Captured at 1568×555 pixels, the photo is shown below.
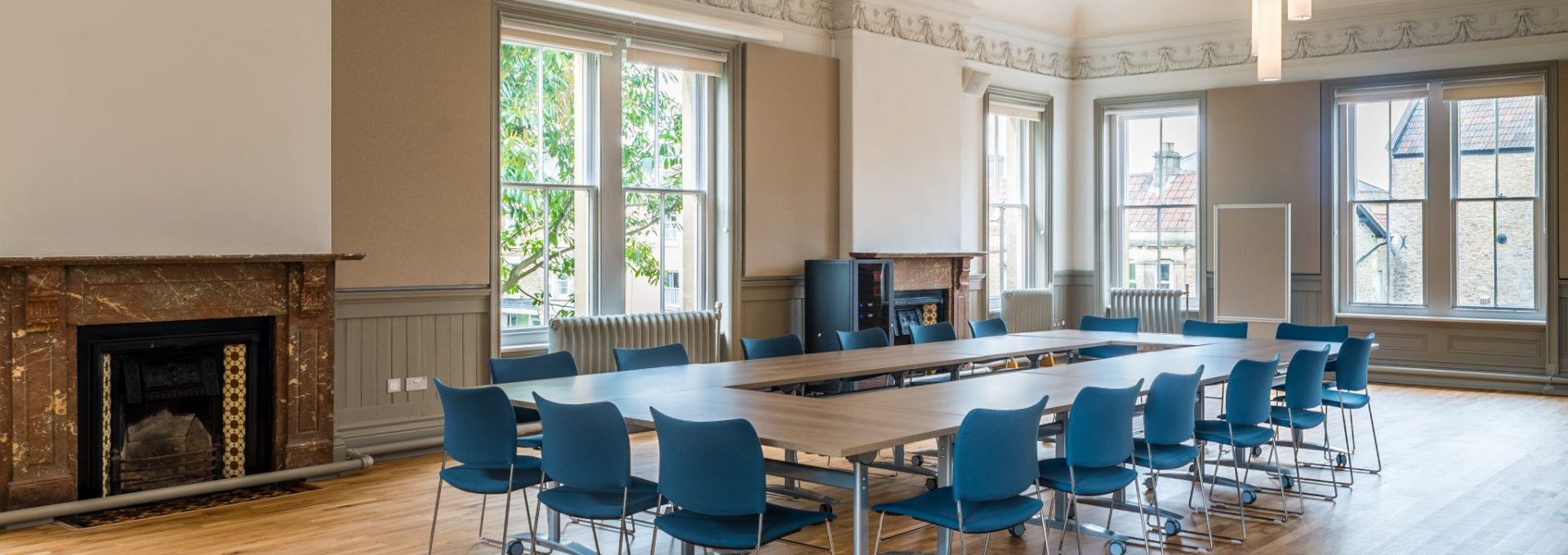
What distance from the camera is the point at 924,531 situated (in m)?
5.38

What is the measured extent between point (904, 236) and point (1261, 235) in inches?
150

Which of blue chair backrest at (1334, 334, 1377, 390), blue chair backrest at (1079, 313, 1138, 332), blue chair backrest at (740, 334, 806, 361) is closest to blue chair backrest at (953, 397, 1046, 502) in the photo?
blue chair backrest at (740, 334, 806, 361)

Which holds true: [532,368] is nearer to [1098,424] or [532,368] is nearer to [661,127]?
[1098,424]

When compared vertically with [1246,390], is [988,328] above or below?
above

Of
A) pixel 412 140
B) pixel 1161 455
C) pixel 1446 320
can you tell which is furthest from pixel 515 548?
pixel 1446 320

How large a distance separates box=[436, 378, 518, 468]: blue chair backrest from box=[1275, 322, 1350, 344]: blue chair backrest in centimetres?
586

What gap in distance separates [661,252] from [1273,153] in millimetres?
6441

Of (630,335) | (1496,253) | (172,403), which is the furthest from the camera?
(1496,253)

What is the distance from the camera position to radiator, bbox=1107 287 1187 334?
39.3 ft

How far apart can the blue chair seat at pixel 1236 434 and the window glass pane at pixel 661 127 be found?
450cm

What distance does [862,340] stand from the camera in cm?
772

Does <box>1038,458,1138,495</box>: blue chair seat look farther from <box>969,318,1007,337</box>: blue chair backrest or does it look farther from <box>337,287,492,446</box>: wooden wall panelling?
<box>337,287,492,446</box>: wooden wall panelling

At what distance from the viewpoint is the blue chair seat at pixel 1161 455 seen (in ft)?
16.4

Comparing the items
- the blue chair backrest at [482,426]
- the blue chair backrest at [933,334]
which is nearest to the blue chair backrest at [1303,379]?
the blue chair backrest at [933,334]
